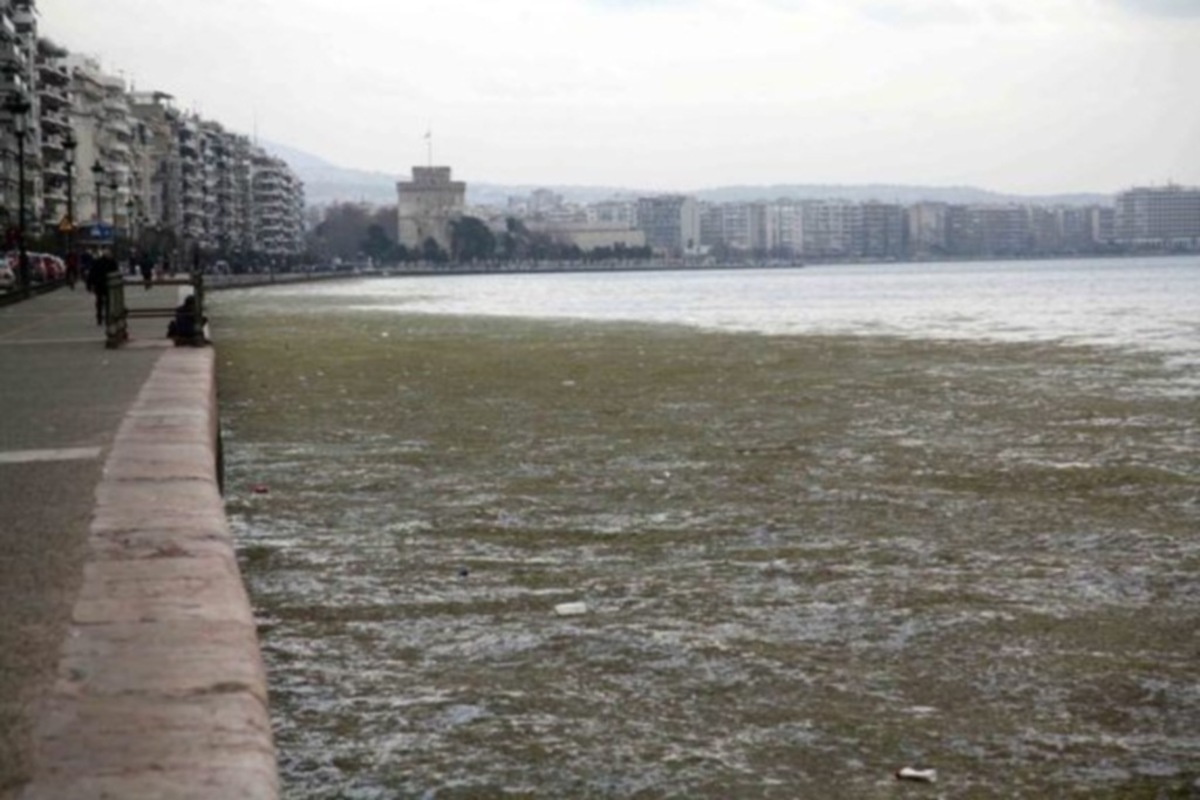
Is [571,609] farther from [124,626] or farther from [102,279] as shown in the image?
[102,279]

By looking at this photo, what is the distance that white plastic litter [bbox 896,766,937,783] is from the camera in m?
5.76

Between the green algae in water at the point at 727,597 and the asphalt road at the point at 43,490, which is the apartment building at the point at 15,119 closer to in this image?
the asphalt road at the point at 43,490

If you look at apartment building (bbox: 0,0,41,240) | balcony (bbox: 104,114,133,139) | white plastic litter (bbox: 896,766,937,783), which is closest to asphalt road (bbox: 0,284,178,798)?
white plastic litter (bbox: 896,766,937,783)

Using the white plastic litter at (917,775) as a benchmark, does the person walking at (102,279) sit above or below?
above

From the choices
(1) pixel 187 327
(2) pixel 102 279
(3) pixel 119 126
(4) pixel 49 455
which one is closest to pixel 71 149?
(2) pixel 102 279

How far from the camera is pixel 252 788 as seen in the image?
12.8ft

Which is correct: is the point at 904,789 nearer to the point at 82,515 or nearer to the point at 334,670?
the point at 334,670

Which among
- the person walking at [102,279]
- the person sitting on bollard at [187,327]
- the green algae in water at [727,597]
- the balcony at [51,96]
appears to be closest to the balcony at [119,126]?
the balcony at [51,96]

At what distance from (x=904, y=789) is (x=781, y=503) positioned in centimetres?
657

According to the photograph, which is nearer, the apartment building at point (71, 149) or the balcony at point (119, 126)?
the apartment building at point (71, 149)

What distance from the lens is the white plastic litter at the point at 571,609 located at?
8461 mm

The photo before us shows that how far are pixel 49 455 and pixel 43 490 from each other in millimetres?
1741

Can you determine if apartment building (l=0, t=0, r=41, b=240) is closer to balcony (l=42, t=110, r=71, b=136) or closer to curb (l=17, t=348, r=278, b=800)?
balcony (l=42, t=110, r=71, b=136)

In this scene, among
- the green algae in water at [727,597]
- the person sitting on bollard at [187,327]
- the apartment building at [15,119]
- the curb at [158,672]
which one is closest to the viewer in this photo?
the curb at [158,672]
